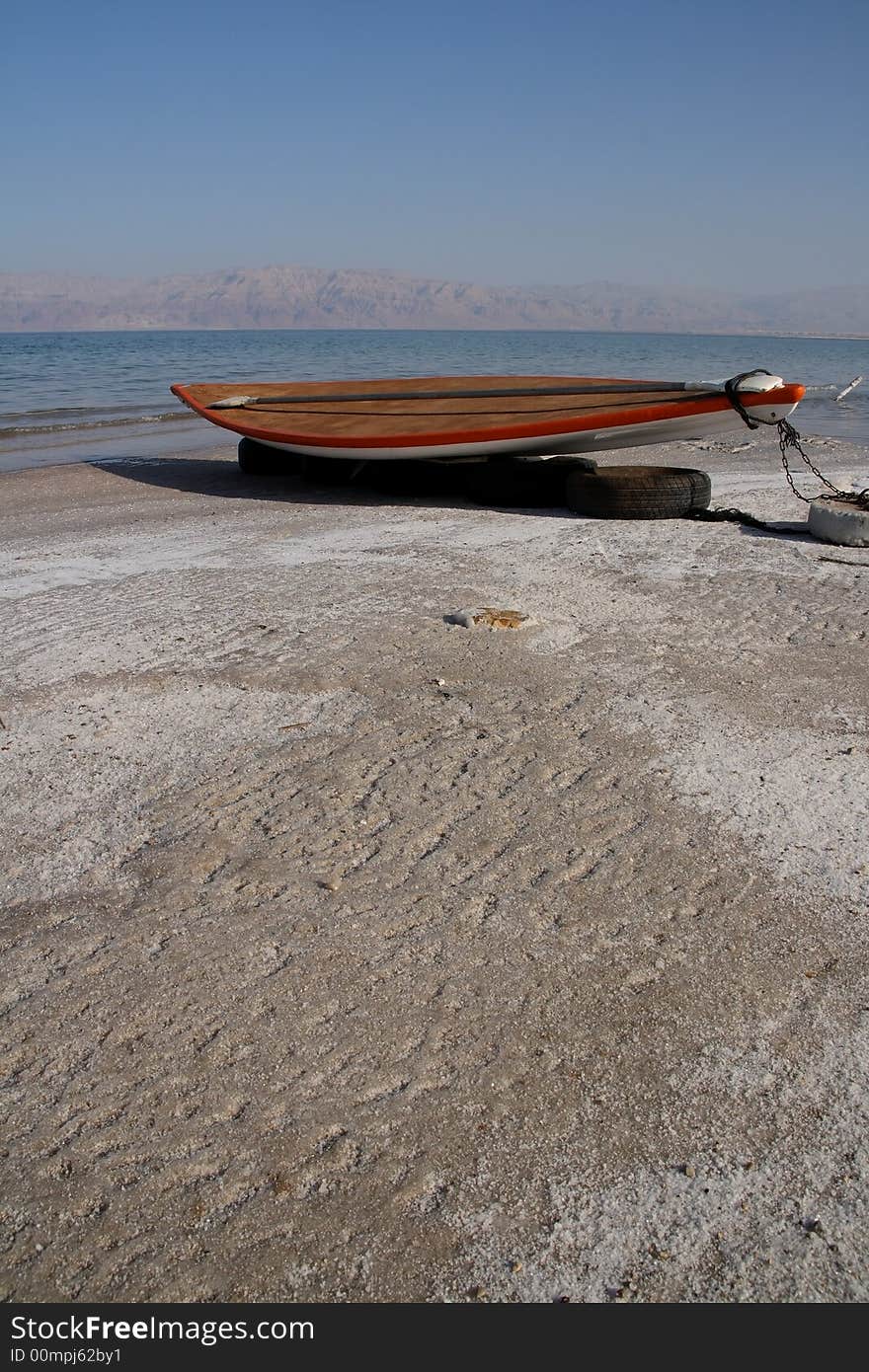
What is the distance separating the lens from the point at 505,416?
9.20m

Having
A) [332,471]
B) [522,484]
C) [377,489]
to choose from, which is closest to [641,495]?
[522,484]

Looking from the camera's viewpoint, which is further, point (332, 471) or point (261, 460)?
point (261, 460)

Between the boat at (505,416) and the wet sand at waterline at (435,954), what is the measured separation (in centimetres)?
302

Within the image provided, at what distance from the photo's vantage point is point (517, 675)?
16.2ft

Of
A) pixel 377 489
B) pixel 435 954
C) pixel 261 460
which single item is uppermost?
pixel 261 460

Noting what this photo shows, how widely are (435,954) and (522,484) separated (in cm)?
633

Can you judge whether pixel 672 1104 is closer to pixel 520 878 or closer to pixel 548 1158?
pixel 548 1158

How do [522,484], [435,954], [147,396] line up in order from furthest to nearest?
[147,396], [522,484], [435,954]

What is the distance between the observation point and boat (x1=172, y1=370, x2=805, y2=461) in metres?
8.48

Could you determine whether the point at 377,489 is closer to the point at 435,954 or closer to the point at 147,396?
the point at 435,954
